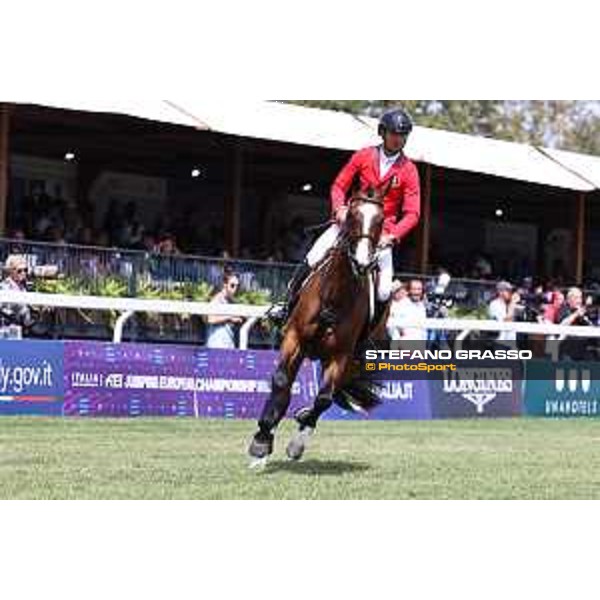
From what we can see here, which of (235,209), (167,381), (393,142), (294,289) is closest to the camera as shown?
(393,142)

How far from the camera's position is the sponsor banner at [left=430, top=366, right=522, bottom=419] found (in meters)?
21.8

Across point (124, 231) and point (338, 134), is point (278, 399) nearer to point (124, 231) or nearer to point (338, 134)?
point (124, 231)

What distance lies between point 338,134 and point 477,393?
5.33 meters

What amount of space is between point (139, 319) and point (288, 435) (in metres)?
5.00

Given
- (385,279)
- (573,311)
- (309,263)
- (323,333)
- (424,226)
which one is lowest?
(323,333)

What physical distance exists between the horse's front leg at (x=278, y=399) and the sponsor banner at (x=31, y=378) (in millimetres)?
6013

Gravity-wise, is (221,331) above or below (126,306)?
below

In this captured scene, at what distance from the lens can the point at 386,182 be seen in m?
12.0

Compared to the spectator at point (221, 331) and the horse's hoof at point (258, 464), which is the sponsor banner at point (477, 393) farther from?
the horse's hoof at point (258, 464)

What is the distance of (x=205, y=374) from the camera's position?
1905cm

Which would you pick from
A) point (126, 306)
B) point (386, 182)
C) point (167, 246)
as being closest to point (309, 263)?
point (386, 182)

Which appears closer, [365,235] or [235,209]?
[365,235]

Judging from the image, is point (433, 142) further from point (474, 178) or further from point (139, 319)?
point (139, 319)

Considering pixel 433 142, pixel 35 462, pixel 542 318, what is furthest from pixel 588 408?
pixel 35 462
